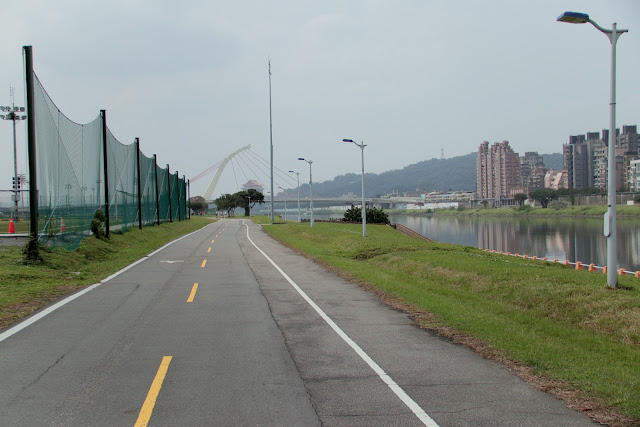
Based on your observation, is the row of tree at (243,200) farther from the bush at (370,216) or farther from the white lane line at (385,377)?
the white lane line at (385,377)

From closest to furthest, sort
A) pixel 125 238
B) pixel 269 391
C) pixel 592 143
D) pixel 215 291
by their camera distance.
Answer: pixel 269 391, pixel 215 291, pixel 125 238, pixel 592 143

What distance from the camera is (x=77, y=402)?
5156 millimetres

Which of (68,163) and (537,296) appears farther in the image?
(68,163)

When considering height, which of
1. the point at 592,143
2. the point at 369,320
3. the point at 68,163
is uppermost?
the point at 592,143

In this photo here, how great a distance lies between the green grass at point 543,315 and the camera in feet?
20.7

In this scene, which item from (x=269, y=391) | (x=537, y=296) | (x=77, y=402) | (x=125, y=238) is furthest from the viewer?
(x=125, y=238)

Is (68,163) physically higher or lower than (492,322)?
higher

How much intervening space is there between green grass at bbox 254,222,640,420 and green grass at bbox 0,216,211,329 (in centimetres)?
787

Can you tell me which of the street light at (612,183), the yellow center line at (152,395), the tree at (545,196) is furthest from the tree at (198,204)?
the yellow center line at (152,395)

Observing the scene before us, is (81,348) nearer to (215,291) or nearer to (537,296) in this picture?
A: (215,291)

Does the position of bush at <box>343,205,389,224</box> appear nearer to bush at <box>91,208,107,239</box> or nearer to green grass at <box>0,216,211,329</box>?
bush at <box>91,208,107,239</box>

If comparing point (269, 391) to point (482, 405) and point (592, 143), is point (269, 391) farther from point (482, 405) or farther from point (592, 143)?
point (592, 143)

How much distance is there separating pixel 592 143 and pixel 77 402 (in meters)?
219

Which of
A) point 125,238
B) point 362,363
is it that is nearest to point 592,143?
point 125,238
